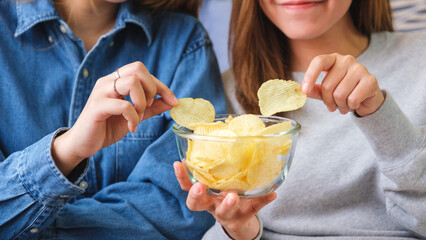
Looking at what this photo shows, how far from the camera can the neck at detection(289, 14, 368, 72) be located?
4.15ft

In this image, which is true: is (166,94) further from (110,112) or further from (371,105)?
(371,105)

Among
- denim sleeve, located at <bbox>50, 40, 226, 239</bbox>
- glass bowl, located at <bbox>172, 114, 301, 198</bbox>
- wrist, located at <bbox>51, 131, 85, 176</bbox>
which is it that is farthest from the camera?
denim sleeve, located at <bbox>50, 40, 226, 239</bbox>

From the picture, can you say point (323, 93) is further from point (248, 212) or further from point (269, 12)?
point (269, 12)

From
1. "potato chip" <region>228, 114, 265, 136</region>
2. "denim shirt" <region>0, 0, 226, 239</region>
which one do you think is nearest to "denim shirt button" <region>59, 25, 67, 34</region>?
"denim shirt" <region>0, 0, 226, 239</region>

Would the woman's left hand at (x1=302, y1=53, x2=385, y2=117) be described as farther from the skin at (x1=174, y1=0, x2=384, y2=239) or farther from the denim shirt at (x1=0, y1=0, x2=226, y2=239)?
the denim shirt at (x1=0, y1=0, x2=226, y2=239)

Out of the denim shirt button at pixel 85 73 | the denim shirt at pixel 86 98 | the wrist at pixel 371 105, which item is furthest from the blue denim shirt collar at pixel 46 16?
the wrist at pixel 371 105

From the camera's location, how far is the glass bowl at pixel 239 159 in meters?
0.68

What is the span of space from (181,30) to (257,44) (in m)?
0.22

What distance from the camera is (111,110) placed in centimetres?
79

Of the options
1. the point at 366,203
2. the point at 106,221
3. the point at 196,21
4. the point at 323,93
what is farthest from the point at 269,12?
the point at 106,221

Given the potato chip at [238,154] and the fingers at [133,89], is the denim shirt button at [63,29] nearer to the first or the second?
the fingers at [133,89]

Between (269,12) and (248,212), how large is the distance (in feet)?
1.83

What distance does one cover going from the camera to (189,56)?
1237 mm

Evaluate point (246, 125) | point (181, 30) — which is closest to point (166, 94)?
point (246, 125)
